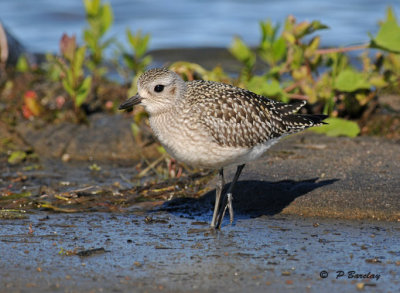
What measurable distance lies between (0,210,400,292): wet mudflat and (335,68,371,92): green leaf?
2.90 meters

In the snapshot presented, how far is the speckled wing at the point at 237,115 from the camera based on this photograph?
20.0 feet

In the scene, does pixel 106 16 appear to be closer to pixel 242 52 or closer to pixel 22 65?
pixel 242 52

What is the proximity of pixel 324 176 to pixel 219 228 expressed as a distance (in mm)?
1456

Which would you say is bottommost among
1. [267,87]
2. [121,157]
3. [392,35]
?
[121,157]

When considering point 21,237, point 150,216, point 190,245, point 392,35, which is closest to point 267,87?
point 392,35

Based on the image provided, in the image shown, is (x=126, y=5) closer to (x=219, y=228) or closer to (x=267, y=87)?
(x=267, y=87)

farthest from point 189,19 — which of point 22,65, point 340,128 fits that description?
point 340,128

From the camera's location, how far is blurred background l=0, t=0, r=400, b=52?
17359mm

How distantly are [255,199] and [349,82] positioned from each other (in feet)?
9.18

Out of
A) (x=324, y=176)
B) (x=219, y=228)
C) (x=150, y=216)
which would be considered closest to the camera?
(x=219, y=228)

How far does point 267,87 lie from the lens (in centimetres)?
869

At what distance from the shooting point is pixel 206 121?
6.04 meters

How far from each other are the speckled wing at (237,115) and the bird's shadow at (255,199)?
0.55m

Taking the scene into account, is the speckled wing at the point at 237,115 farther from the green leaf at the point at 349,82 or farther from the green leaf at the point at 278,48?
the green leaf at the point at 278,48
